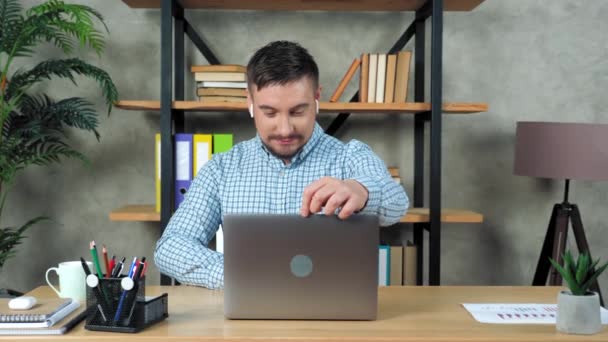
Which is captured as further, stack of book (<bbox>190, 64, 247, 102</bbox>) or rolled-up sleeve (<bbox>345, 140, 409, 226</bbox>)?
stack of book (<bbox>190, 64, 247, 102</bbox>)

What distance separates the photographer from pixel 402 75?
301 centimetres

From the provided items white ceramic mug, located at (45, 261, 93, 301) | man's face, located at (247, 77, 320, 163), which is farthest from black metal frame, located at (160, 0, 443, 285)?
white ceramic mug, located at (45, 261, 93, 301)

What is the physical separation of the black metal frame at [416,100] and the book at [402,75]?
0.42 feet

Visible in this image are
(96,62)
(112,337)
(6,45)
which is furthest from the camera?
(96,62)

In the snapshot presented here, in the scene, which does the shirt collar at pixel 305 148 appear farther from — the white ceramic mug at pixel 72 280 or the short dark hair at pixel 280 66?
the white ceramic mug at pixel 72 280

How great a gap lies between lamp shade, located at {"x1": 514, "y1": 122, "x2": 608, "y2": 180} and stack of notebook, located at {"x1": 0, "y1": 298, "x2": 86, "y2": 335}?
7.10ft

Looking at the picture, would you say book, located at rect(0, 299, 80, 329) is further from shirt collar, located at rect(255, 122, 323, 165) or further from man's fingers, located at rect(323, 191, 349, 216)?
shirt collar, located at rect(255, 122, 323, 165)

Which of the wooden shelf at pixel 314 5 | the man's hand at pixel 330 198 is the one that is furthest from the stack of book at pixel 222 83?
the man's hand at pixel 330 198

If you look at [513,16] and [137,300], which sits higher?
[513,16]

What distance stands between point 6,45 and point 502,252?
2488mm

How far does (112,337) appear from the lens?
1205mm

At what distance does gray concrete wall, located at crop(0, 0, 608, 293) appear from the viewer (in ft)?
11.0

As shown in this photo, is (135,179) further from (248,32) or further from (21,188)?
(248,32)

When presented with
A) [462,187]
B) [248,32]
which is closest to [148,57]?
[248,32]
